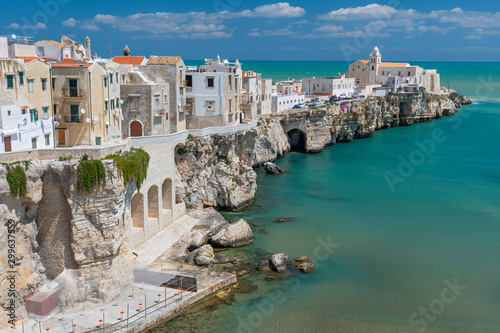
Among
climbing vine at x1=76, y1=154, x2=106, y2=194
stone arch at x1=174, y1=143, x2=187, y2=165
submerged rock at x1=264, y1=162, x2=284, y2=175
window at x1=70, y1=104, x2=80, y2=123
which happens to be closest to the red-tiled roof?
stone arch at x1=174, y1=143, x2=187, y2=165

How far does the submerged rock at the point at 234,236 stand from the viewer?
36.1m

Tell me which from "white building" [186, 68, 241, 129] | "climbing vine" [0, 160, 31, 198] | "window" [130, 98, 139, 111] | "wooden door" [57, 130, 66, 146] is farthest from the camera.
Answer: "white building" [186, 68, 241, 129]

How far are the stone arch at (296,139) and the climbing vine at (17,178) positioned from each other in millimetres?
51882

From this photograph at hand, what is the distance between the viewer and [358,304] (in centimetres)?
2861

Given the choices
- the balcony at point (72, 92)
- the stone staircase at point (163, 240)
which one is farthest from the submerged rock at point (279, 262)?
the balcony at point (72, 92)

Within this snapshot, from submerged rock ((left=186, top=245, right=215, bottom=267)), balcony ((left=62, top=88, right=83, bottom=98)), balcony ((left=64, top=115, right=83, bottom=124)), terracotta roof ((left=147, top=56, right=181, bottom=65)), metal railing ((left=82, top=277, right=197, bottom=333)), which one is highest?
terracotta roof ((left=147, top=56, right=181, bottom=65))

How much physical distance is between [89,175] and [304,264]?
49.1ft

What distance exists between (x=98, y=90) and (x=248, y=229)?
14794mm

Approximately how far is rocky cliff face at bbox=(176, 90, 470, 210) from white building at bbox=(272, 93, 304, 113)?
3730 millimetres

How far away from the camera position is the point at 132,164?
99.4ft

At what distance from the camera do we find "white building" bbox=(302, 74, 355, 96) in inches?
3610

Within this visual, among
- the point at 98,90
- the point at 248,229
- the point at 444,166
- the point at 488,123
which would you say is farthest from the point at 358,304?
the point at 488,123

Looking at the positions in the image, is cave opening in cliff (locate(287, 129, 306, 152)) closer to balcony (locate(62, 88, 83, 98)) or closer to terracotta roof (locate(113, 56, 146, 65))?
terracotta roof (locate(113, 56, 146, 65))

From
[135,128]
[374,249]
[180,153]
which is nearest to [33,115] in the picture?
[135,128]
